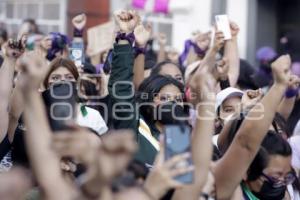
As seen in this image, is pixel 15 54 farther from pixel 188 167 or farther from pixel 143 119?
pixel 188 167

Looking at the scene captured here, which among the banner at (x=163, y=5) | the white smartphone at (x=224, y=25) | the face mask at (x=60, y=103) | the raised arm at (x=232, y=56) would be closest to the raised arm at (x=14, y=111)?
the face mask at (x=60, y=103)

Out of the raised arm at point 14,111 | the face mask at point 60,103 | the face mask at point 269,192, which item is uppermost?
the face mask at point 60,103

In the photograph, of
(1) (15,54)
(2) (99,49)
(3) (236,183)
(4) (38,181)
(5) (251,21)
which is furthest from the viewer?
(5) (251,21)

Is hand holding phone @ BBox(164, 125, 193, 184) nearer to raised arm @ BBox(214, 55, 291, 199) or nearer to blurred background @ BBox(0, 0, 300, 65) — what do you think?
raised arm @ BBox(214, 55, 291, 199)

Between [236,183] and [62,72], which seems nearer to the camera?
[236,183]

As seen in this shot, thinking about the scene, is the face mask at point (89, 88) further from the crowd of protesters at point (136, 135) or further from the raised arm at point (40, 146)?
the raised arm at point (40, 146)

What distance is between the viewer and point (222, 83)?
6438 mm

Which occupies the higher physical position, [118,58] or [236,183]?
[118,58]

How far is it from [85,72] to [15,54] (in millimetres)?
2072

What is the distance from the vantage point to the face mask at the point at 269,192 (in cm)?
418

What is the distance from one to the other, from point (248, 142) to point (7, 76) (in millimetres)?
1668

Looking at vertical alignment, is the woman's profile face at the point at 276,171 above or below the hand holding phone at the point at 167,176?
below

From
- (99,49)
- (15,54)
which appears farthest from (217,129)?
(99,49)

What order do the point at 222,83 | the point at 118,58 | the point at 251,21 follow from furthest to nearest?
1. the point at 251,21
2. the point at 222,83
3. the point at 118,58
